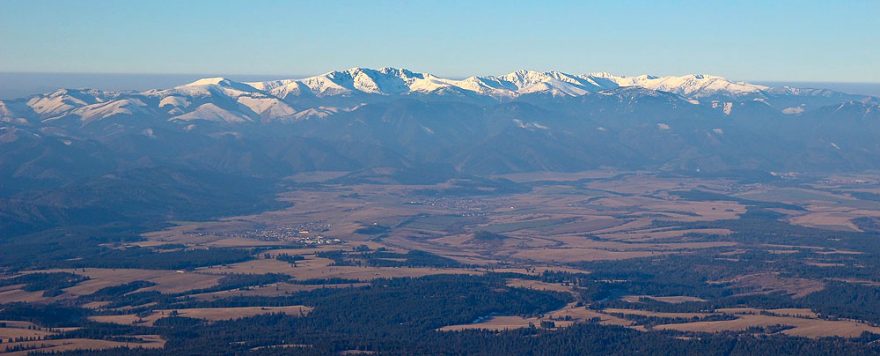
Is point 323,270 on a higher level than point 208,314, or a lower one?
lower

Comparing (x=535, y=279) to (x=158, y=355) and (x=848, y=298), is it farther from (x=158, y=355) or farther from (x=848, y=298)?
(x=158, y=355)

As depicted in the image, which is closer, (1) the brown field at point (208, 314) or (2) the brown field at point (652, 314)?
(1) the brown field at point (208, 314)

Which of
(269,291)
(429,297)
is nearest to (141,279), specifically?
(269,291)

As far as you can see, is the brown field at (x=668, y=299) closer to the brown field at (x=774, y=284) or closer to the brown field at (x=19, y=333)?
the brown field at (x=774, y=284)

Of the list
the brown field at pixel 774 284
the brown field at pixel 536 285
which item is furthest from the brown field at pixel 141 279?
the brown field at pixel 774 284

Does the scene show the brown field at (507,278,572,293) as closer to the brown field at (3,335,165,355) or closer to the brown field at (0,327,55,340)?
the brown field at (3,335,165,355)

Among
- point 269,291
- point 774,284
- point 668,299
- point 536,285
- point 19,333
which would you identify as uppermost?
point 19,333

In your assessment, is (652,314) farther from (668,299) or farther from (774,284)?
(774,284)

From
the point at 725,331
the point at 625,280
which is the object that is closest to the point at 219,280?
the point at 625,280

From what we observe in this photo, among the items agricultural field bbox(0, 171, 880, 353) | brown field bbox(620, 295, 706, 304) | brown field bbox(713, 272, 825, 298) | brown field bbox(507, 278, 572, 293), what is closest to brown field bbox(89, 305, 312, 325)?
agricultural field bbox(0, 171, 880, 353)

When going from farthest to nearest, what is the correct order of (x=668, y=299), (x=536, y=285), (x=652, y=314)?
(x=536, y=285) < (x=668, y=299) < (x=652, y=314)
